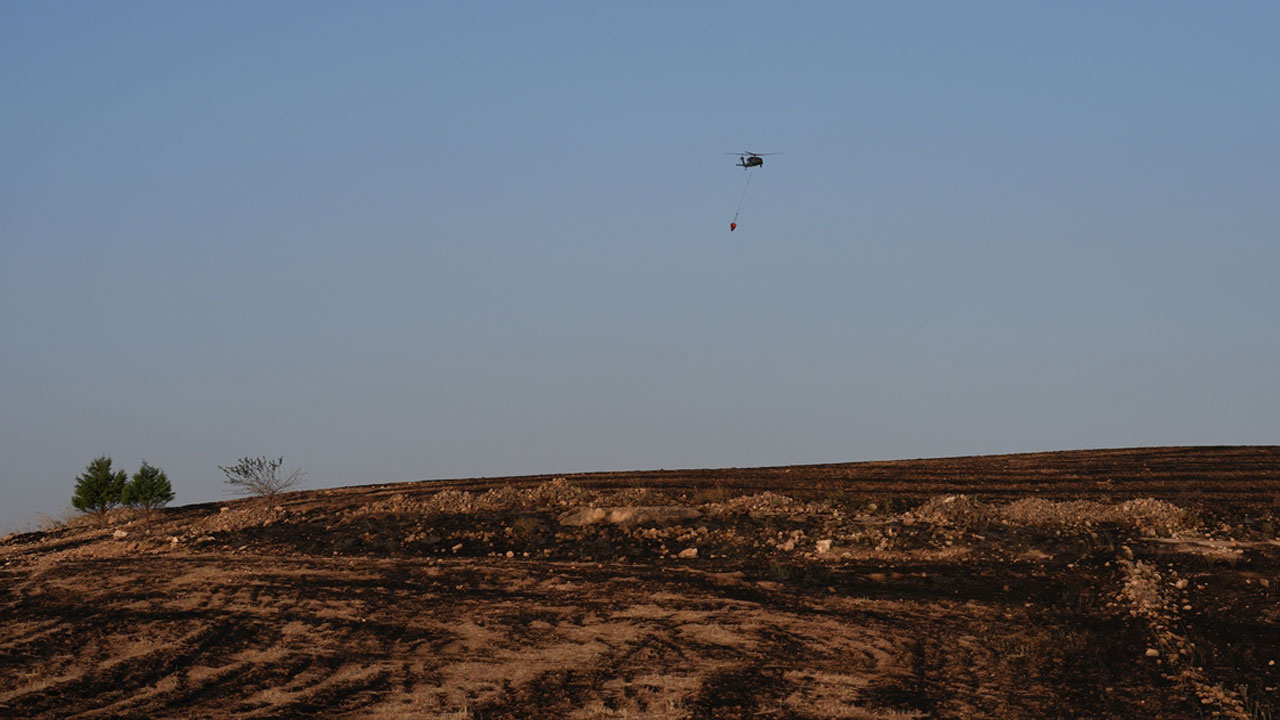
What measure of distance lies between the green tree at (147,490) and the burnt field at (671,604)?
7.50ft

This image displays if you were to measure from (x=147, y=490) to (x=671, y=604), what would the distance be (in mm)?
15614

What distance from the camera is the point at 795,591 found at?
1441 centimetres

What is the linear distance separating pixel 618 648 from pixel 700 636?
0.98 meters

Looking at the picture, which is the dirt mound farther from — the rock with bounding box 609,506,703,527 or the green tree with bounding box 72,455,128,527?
the green tree with bounding box 72,455,128,527

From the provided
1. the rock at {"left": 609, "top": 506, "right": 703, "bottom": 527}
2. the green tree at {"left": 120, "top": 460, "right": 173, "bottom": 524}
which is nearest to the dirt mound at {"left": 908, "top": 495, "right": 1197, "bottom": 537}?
the rock at {"left": 609, "top": 506, "right": 703, "bottom": 527}

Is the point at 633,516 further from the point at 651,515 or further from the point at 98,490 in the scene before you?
the point at 98,490

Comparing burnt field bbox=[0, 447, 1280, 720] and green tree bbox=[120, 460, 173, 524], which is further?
green tree bbox=[120, 460, 173, 524]

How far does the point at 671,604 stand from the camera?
539 inches

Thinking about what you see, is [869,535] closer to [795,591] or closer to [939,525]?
[939,525]

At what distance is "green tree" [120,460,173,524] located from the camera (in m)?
24.3

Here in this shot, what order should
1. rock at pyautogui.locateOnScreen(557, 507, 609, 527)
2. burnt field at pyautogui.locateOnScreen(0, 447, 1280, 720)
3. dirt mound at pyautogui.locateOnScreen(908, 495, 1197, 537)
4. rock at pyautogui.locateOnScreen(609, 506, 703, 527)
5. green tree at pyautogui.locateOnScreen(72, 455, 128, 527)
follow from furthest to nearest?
1. green tree at pyautogui.locateOnScreen(72, 455, 128, 527)
2. rock at pyautogui.locateOnScreen(557, 507, 609, 527)
3. rock at pyautogui.locateOnScreen(609, 506, 703, 527)
4. dirt mound at pyautogui.locateOnScreen(908, 495, 1197, 537)
5. burnt field at pyautogui.locateOnScreen(0, 447, 1280, 720)

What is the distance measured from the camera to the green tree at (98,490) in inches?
949

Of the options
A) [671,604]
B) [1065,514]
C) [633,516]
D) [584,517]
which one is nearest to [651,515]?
[633,516]

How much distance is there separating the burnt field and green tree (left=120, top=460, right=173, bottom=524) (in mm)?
2287
